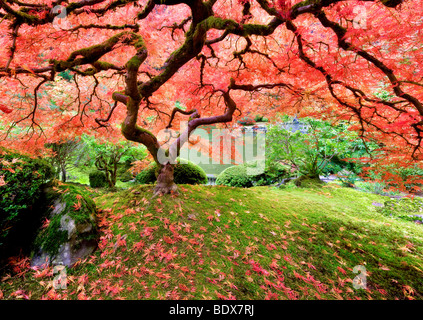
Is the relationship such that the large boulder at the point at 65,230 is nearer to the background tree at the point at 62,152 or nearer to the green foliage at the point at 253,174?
the background tree at the point at 62,152

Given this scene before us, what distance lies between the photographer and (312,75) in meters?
3.21

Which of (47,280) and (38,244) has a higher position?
(38,244)

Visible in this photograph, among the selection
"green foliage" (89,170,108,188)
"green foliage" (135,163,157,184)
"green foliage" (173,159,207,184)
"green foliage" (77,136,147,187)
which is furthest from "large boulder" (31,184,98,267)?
"green foliage" (89,170,108,188)

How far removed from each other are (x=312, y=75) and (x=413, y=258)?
10.6 feet

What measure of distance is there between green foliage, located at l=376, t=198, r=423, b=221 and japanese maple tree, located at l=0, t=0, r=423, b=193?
183cm

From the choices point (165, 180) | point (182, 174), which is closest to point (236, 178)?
point (182, 174)

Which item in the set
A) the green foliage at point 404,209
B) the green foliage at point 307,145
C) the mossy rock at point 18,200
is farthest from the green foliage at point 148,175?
the green foliage at point 404,209

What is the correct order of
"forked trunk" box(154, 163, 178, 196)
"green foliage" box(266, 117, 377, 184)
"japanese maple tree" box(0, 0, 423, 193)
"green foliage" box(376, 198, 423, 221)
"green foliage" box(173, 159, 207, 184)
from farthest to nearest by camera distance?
1. "green foliage" box(266, 117, 377, 184)
2. "green foliage" box(173, 159, 207, 184)
3. "green foliage" box(376, 198, 423, 221)
4. "forked trunk" box(154, 163, 178, 196)
5. "japanese maple tree" box(0, 0, 423, 193)

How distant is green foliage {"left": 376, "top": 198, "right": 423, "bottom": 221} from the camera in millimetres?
4215

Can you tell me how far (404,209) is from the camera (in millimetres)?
4531

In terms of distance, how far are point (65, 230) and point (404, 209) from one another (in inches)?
278

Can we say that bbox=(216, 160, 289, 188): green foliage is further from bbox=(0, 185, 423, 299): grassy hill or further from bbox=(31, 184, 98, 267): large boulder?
bbox=(31, 184, 98, 267): large boulder

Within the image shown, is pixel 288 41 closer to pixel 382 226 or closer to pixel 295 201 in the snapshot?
pixel 295 201

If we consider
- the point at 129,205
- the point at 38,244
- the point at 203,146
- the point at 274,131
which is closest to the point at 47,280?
the point at 38,244
